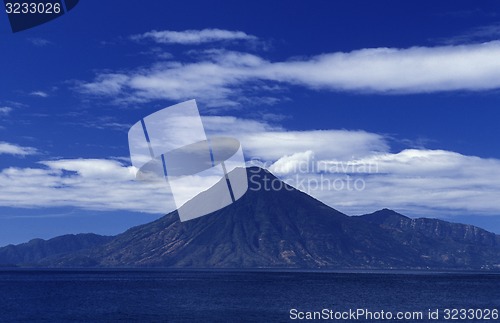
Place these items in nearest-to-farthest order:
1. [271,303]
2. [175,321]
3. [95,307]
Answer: [175,321]
[95,307]
[271,303]

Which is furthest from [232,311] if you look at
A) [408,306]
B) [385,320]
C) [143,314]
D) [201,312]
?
[408,306]

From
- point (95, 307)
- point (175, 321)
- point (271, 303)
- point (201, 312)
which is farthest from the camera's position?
point (271, 303)

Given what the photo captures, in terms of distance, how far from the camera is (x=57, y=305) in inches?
7141

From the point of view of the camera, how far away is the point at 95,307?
17238cm

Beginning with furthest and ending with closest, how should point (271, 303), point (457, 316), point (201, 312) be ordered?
1. point (271, 303)
2. point (201, 312)
3. point (457, 316)

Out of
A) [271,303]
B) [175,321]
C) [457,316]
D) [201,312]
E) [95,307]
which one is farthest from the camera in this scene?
[271,303]

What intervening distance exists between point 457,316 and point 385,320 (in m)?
22.0

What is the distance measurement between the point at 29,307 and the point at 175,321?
62071mm

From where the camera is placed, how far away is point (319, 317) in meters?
143

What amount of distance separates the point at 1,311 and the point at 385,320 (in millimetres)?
101439

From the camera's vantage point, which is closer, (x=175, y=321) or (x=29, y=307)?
(x=175, y=321)

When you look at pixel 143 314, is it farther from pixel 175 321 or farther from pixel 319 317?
pixel 319 317

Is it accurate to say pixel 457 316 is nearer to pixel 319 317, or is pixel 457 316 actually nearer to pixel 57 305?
pixel 319 317

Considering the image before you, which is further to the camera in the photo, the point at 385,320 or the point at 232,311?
the point at 232,311
